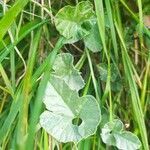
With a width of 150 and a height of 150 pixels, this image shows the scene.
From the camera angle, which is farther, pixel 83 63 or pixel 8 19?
pixel 83 63

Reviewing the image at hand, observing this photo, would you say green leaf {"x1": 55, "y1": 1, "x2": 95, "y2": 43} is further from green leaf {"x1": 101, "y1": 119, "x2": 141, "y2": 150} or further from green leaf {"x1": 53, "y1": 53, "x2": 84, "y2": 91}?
green leaf {"x1": 101, "y1": 119, "x2": 141, "y2": 150}

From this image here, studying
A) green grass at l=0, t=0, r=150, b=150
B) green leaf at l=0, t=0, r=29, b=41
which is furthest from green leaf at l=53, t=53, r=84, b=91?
green leaf at l=0, t=0, r=29, b=41

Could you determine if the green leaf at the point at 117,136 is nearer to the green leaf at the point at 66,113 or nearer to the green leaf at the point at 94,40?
the green leaf at the point at 66,113

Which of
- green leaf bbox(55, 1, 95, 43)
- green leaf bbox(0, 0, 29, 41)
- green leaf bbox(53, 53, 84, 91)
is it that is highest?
green leaf bbox(0, 0, 29, 41)

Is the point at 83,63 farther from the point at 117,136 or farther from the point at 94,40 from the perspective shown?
the point at 117,136

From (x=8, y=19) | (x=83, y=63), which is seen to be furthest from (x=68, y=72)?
(x=8, y=19)

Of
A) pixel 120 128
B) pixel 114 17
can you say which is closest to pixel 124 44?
pixel 114 17
